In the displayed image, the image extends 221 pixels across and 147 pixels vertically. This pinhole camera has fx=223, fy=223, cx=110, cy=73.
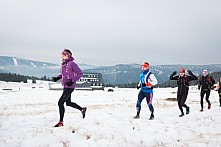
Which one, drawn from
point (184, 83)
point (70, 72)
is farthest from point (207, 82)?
point (70, 72)

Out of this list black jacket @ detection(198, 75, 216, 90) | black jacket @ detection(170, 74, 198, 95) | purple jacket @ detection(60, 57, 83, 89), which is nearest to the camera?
purple jacket @ detection(60, 57, 83, 89)

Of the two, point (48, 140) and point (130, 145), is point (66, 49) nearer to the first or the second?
point (48, 140)

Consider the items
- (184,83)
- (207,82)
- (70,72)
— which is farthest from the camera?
(207,82)

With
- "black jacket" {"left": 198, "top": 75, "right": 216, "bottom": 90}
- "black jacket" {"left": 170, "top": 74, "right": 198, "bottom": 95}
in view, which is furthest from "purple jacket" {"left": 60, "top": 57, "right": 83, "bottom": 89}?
"black jacket" {"left": 198, "top": 75, "right": 216, "bottom": 90}

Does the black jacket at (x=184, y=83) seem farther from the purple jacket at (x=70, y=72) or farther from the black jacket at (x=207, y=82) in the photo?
the purple jacket at (x=70, y=72)

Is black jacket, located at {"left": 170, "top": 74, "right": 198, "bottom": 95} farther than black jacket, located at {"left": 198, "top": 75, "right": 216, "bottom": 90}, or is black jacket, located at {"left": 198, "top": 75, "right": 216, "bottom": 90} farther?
black jacket, located at {"left": 198, "top": 75, "right": 216, "bottom": 90}

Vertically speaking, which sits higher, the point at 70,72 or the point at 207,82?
the point at 70,72

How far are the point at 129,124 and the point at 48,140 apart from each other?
3076 mm

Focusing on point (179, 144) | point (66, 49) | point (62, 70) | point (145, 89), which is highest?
point (66, 49)

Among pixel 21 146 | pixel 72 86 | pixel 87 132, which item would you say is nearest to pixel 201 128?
pixel 87 132

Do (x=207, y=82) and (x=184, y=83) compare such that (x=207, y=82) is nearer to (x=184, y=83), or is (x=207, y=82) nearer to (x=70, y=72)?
(x=184, y=83)

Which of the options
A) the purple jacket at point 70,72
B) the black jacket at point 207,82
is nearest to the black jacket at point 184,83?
the black jacket at point 207,82

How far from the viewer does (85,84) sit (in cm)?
8369

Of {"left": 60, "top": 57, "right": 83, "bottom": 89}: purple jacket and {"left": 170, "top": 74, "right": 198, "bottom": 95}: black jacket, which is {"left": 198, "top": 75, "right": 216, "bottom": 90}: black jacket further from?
{"left": 60, "top": 57, "right": 83, "bottom": 89}: purple jacket
